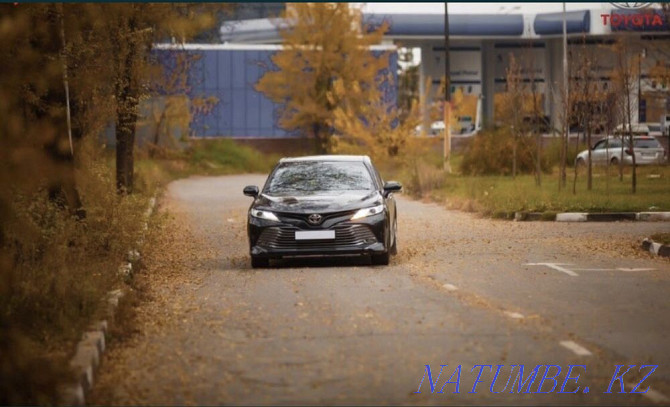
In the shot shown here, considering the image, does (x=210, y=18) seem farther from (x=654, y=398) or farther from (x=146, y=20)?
(x=654, y=398)

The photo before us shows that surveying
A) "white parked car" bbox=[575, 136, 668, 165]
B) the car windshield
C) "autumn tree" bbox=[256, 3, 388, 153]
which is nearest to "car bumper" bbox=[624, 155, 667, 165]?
"white parked car" bbox=[575, 136, 668, 165]

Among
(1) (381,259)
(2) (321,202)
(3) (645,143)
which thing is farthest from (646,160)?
(2) (321,202)

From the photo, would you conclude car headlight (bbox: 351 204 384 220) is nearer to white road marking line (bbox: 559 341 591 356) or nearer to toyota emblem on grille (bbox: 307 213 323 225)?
toyota emblem on grille (bbox: 307 213 323 225)

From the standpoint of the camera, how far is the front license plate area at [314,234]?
1636cm

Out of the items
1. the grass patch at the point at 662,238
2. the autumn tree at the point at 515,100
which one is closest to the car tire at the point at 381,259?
the grass patch at the point at 662,238

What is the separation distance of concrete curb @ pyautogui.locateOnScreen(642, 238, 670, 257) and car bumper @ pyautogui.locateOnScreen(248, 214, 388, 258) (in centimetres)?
472

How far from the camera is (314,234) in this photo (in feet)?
53.7

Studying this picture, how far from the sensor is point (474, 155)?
4553 cm

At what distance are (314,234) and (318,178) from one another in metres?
1.67

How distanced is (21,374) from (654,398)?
4.15 meters

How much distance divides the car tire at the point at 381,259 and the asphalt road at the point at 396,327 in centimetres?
23

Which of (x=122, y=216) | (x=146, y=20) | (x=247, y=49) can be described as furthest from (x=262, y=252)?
(x=247, y=49)

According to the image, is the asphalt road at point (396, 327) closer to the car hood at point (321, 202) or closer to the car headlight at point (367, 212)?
Answer: the car headlight at point (367, 212)

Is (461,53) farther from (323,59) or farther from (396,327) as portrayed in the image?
(396,327)
